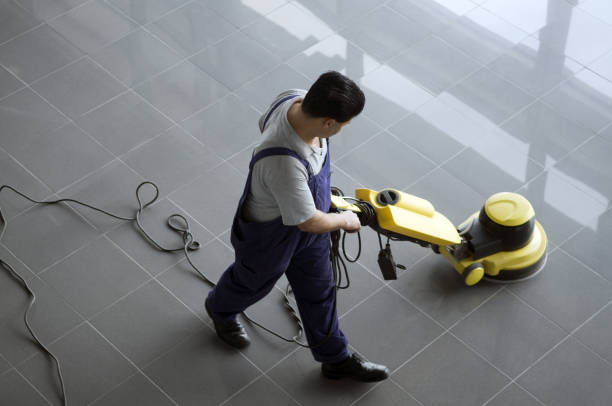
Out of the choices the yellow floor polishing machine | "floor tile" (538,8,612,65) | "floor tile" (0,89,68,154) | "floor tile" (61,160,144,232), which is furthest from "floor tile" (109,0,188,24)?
"floor tile" (538,8,612,65)

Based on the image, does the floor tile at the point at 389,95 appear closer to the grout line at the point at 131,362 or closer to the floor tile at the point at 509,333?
the floor tile at the point at 509,333

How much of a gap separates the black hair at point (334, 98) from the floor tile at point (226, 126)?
5.41 feet

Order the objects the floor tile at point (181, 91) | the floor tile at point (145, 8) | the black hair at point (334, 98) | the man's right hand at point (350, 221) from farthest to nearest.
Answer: the floor tile at point (145, 8) < the floor tile at point (181, 91) < the man's right hand at point (350, 221) < the black hair at point (334, 98)

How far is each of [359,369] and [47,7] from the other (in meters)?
2.89

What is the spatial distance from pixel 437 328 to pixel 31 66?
2.52m

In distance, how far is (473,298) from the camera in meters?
3.53

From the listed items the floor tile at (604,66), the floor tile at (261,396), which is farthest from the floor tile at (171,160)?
the floor tile at (604,66)

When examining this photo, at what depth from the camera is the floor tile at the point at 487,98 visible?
4.31 metres

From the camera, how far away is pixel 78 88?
173 inches

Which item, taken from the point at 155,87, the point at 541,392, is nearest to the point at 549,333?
the point at 541,392

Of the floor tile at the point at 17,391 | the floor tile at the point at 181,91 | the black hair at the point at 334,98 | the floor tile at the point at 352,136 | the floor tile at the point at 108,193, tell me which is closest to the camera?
the black hair at the point at 334,98

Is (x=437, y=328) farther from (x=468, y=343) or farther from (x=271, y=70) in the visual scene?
(x=271, y=70)

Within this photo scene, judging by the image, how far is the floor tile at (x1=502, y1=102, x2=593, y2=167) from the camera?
4129 mm

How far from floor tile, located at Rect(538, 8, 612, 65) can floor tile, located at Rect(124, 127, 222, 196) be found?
Result: 2.01m
